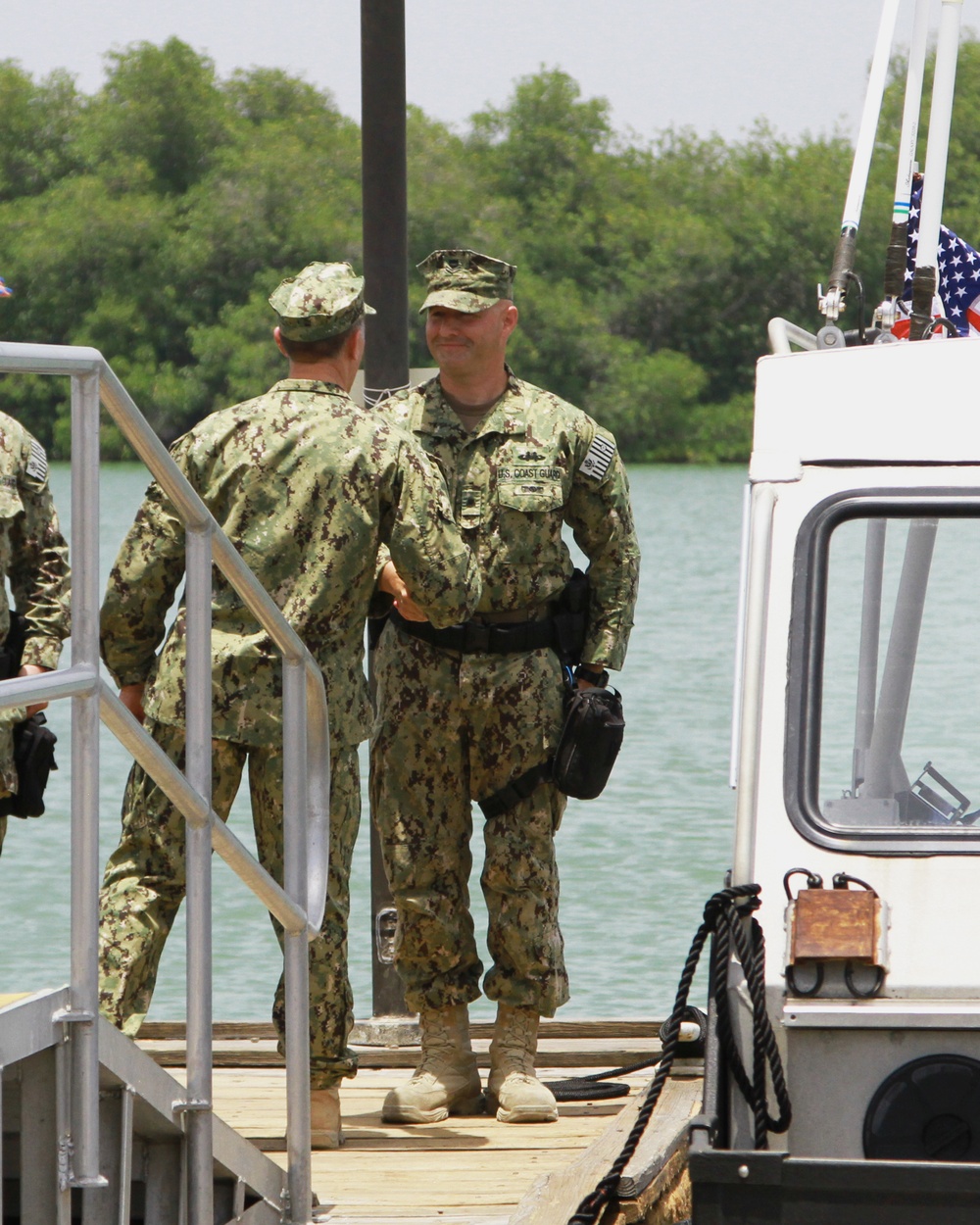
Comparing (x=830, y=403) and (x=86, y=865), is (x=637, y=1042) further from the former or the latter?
(x=86, y=865)

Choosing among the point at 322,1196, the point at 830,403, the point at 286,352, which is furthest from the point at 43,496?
the point at 830,403

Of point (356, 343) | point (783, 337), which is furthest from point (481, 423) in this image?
point (783, 337)

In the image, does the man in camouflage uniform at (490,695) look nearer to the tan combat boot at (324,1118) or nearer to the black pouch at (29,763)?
the tan combat boot at (324,1118)

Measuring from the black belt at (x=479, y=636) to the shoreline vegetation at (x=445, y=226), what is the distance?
4241cm

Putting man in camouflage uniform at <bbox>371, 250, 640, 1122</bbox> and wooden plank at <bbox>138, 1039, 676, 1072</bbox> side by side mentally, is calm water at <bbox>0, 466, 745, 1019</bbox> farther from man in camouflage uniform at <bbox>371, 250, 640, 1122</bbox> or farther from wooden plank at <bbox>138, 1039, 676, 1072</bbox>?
wooden plank at <bbox>138, 1039, 676, 1072</bbox>

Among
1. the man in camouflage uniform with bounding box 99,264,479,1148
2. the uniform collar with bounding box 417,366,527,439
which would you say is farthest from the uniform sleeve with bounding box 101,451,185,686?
the uniform collar with bounding box 417,366,527,439

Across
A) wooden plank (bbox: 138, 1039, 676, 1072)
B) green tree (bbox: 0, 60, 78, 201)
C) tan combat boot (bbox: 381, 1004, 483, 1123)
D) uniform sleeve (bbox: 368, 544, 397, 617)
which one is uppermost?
green tree (bbox: 0, 60, 78, 201)

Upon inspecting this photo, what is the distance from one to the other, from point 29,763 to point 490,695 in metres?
1.08

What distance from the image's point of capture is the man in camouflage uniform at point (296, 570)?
4.22m

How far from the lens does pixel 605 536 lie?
4801 mm

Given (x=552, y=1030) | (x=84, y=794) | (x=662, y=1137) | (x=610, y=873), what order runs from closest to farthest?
1. (x=84, y=794)
2. (x=662, y=1137)
3. (x=552, y=1030)
4. (x=610, y=873)

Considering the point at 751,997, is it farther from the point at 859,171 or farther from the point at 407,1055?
the point at 407,1055

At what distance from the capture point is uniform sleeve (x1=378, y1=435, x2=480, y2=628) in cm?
425

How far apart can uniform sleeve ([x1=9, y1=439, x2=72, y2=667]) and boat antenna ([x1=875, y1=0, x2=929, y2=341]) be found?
1.93m
